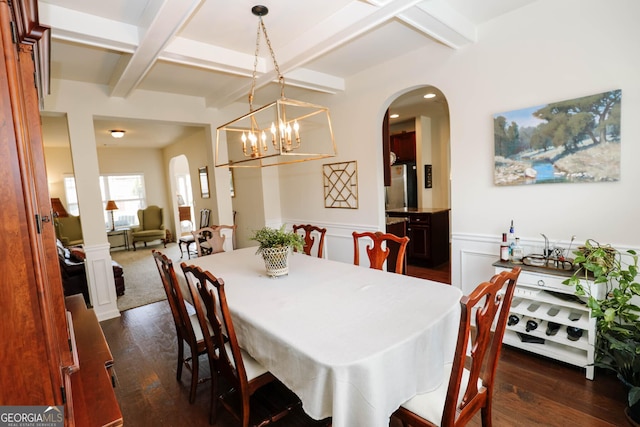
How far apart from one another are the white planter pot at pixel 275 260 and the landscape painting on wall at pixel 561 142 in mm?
1905

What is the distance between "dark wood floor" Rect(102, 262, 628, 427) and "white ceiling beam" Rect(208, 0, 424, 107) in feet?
8.39

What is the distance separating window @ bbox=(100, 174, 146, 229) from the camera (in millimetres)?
8156

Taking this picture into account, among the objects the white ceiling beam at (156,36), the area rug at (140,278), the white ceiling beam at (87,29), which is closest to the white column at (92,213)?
the area rug at (140,278)

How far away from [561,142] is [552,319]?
127 cm

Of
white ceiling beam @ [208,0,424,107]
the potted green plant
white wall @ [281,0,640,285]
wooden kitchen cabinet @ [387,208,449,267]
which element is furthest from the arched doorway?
the potted green plant

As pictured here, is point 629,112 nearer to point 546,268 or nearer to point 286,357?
point 546,268

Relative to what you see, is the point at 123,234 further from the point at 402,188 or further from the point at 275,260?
the point at 275,260

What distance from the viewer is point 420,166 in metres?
5.82

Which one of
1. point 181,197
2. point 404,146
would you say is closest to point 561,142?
point 404,146

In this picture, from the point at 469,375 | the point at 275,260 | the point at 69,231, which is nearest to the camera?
the point at 469,375

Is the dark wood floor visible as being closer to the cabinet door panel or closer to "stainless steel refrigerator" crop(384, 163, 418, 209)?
the cabinet door panel

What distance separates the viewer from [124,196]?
27.6 ft

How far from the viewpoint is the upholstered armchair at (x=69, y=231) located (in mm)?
6559

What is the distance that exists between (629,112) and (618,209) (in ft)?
2.08
